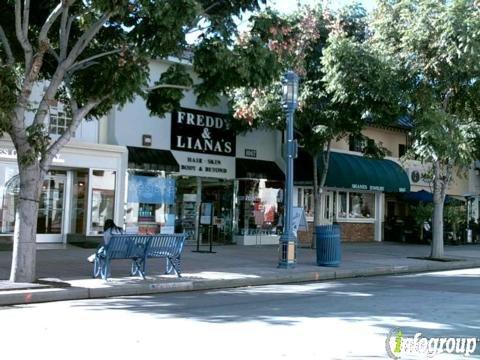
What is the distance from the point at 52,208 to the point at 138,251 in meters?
8.01

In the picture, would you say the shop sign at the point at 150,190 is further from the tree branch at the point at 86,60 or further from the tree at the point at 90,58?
the tree branch at the point at 86,60

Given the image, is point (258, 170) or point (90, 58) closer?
point (90, 58)

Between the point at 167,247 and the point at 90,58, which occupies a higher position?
the point at 90,58

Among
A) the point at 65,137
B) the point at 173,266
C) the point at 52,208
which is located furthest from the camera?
the point at 52,208

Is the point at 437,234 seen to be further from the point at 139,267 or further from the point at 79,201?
the point at 79,201

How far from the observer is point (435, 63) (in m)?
18.2

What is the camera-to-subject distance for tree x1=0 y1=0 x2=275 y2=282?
36.6 feet

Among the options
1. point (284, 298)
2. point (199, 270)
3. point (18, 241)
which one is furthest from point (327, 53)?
Answer: point (18, 241)

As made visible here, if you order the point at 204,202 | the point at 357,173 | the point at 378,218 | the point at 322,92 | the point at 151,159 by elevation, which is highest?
the point at 322,92

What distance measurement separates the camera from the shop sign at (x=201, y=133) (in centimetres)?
2277

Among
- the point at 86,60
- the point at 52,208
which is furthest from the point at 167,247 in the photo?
the point at 52,208

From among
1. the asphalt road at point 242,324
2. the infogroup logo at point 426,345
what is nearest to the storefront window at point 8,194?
the asphalt road at point 242,324

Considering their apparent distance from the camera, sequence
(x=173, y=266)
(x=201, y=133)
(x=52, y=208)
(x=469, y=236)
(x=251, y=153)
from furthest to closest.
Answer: (x=469, y=236)
(x=251, y=153)
(x=201, y=133)
(x=52, y=208)
(x=173, y=266)

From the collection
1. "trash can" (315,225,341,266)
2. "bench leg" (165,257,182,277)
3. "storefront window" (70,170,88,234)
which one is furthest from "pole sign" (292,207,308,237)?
"storefront window" (70,170,88,234)
